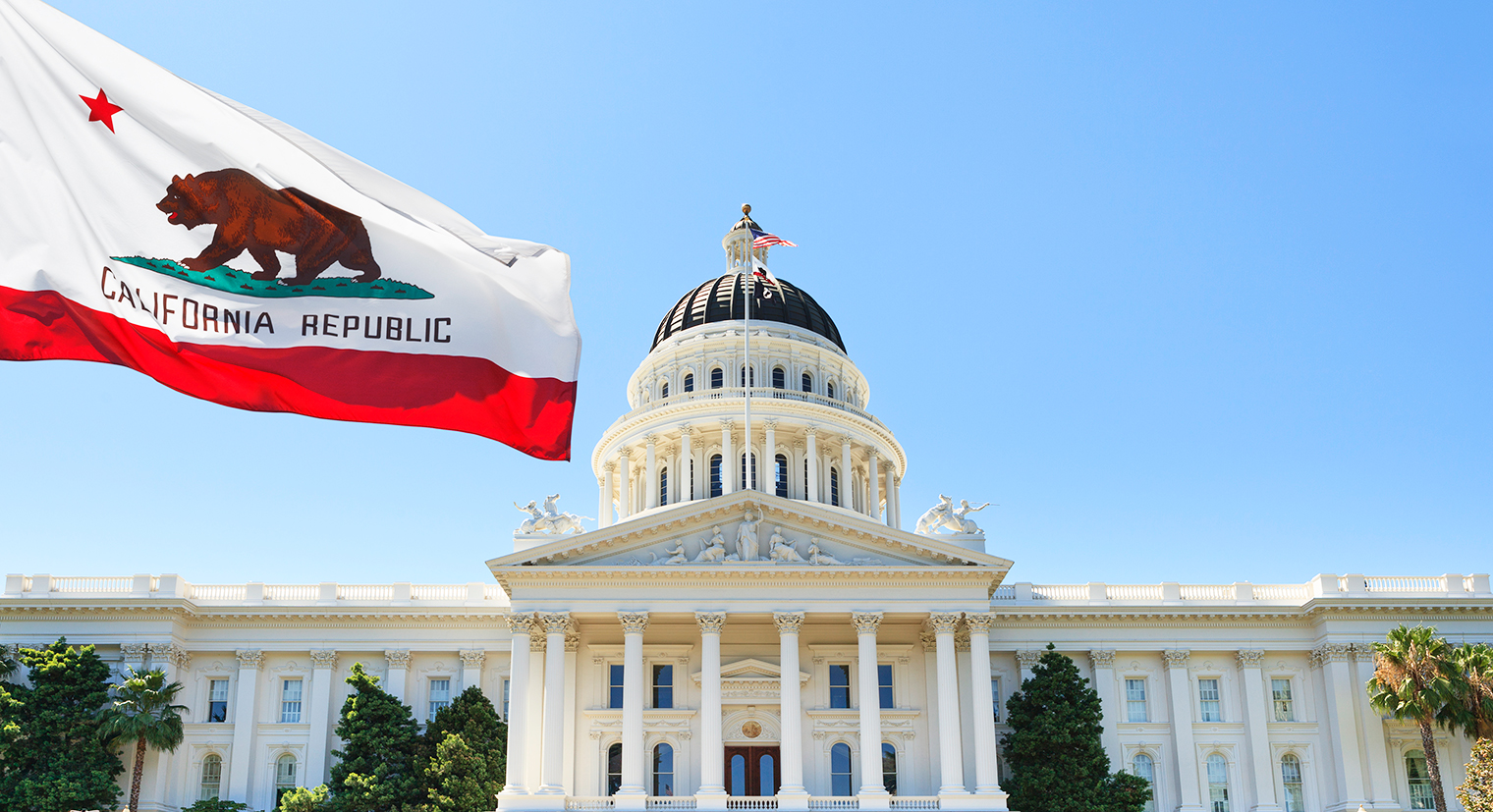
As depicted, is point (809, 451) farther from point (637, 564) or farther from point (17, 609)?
point (17, 609)

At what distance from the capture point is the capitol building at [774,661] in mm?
51094

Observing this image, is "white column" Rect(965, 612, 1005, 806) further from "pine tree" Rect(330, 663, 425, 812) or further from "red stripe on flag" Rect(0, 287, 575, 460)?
"red stripe on flag" Rect(0, 287, 575, 460)

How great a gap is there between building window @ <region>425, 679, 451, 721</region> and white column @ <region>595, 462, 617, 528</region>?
17.3 metres

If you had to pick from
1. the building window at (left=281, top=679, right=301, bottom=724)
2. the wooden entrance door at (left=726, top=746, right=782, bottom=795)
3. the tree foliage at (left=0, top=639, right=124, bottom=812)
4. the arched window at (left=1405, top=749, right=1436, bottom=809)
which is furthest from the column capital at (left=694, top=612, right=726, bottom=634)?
the arched window at (left=1405, top=749, right=1436, bottom=809)

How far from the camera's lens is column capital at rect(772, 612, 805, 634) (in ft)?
169

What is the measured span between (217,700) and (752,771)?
2433 centimetres

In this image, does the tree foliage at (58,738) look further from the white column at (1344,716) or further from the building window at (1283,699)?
the white column at (1344,716)

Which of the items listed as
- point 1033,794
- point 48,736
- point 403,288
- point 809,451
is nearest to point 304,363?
point 403,288

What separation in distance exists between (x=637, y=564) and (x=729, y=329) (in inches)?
Result: 1031

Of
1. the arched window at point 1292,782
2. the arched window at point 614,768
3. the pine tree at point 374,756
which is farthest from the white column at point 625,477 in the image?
the arched window at point 1292,782

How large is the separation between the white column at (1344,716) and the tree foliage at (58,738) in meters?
50.4

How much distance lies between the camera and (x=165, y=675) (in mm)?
57969

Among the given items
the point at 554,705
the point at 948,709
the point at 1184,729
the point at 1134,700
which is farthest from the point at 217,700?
the point at 1184,729

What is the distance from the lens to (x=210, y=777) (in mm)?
57781
